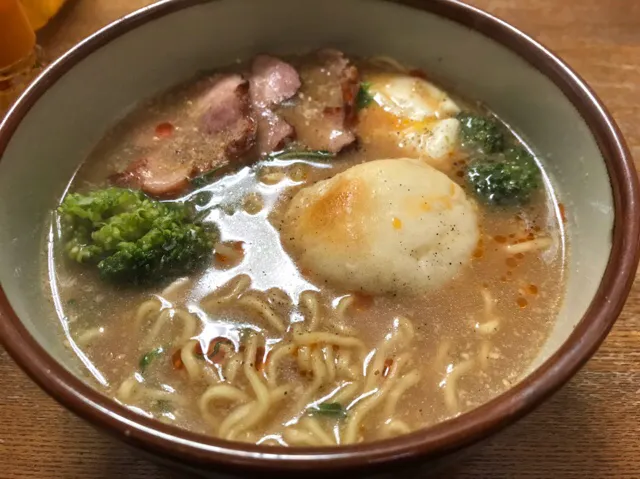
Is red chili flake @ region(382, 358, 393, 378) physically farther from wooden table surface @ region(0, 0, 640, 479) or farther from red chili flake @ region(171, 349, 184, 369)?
red chili flake @ region(171, 349, 184, 369)

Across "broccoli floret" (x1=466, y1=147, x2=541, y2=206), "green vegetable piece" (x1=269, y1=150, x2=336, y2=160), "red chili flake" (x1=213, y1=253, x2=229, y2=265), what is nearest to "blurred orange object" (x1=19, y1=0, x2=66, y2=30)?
"green vegetable piece" (x1=269, y1=150, x2=336, y2=160)

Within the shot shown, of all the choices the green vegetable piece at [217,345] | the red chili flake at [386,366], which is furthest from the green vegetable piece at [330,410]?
the green vegetable piece at [217,345]

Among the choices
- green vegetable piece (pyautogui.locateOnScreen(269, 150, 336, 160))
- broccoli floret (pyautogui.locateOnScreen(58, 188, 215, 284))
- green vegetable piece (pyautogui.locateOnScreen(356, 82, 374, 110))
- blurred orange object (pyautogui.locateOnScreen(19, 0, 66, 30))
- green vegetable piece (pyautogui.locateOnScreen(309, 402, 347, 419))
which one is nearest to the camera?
green vegetable piece (pyautogui.locateOnScreen(309, 402, 347, 419))

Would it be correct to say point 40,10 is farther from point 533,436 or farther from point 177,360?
point 533,436

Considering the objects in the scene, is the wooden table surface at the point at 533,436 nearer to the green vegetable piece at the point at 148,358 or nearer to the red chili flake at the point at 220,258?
the green vegetable piece at the point at 148,358

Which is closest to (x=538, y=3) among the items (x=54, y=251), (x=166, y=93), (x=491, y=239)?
(x=491, y=239)

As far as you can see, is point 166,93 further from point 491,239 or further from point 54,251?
point 491,239
